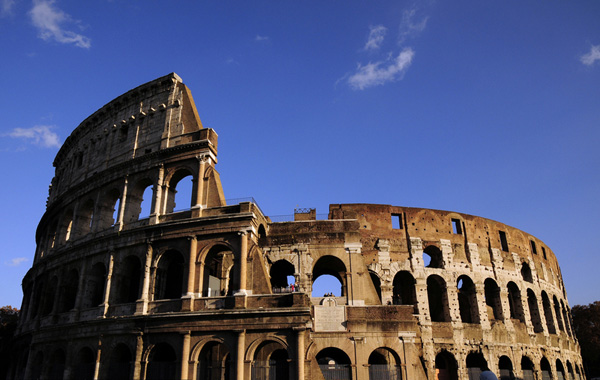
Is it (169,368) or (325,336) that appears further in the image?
(325,336)

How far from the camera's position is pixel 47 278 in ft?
84.4

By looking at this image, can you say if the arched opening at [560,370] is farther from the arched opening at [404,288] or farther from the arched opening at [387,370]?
the arched opening at [387,370]

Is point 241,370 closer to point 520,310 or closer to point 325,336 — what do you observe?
point 325,336

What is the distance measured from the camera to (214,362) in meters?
18.7

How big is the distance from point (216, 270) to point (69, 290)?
8.66 meters

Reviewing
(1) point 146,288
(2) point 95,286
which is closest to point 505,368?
(1) point 146,288

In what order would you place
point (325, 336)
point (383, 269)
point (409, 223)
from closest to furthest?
point (325, 336), point (383, 269), point (409, 223)

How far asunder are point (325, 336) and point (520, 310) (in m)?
14.3

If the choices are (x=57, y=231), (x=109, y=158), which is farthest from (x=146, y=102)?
(x=57, y=231)

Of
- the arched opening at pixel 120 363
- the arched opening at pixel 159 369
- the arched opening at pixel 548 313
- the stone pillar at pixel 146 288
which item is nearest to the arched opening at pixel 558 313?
the arched opening at pixel 548 313

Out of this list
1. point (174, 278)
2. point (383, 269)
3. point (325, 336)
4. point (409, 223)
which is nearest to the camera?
point (325, 336)

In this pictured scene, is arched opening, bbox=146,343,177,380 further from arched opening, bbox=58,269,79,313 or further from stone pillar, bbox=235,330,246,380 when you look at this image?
arched opening, bbox=58,269,79,313

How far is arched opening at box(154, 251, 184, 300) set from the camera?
20.2 meters

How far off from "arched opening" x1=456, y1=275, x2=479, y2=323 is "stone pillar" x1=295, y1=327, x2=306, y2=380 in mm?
11444
